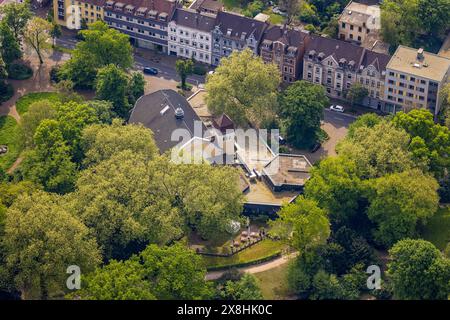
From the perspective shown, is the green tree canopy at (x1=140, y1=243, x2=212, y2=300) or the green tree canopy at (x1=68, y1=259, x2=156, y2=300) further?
the green tree canopy at (x1=140, y1=243, x2=212, y2=300)

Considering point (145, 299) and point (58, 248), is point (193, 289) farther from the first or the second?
point (58, 248)

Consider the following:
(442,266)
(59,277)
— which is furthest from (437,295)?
(59,277)

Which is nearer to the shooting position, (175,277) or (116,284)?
(116,284)

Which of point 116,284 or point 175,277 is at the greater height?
point 116,284

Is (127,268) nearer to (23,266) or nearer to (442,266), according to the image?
(23,266)

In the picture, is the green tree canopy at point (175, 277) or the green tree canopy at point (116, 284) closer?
the green tree canopy at point (116, 284)
